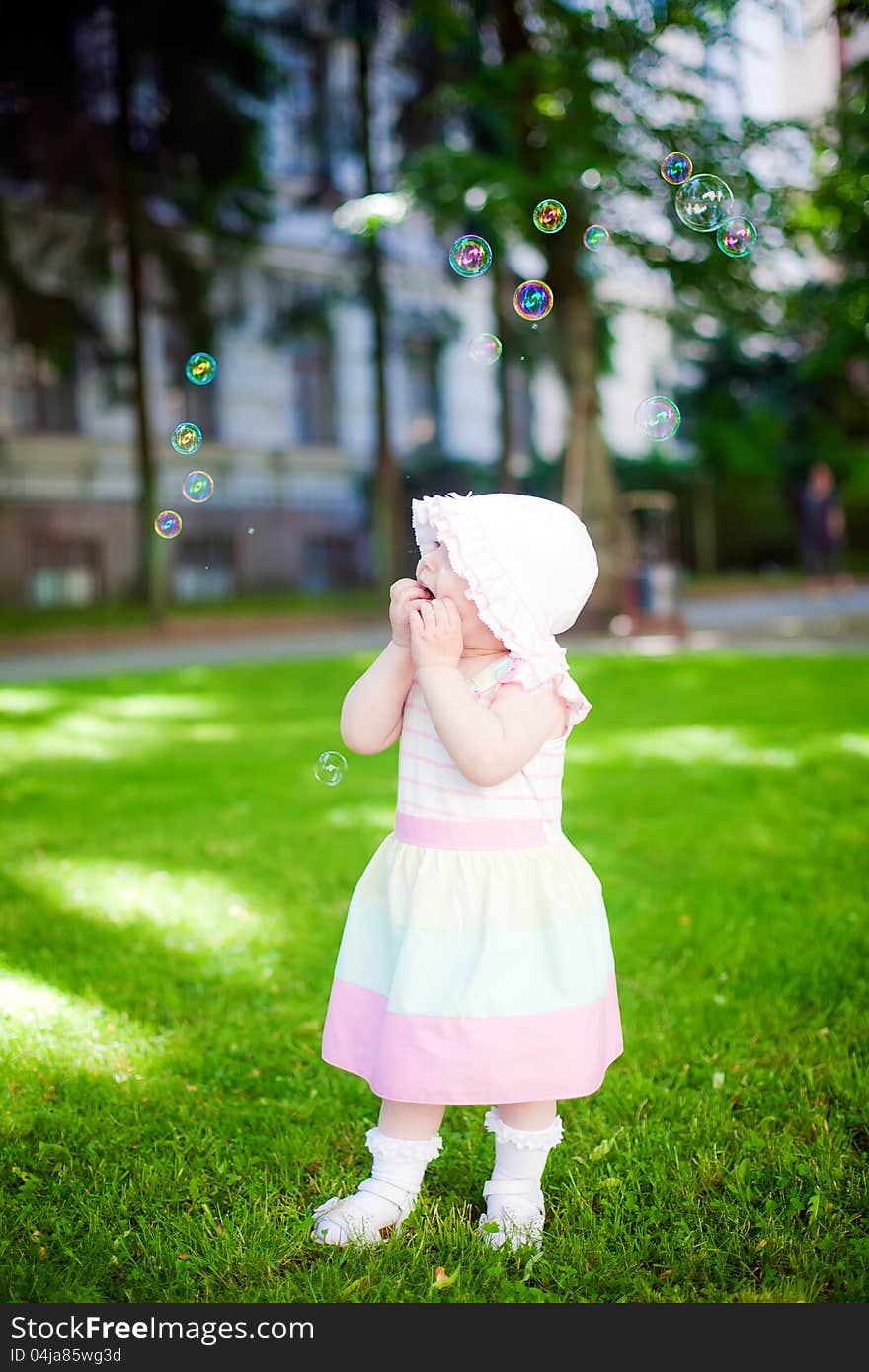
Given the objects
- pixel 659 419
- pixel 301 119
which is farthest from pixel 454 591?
pixel 301 119

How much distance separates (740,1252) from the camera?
2322mm

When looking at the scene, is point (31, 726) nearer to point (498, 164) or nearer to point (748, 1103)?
point (748, 1103)

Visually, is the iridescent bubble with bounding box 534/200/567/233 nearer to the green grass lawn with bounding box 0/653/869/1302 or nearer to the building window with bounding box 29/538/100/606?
the green grass lawn with bounding box 0/653/869/1302

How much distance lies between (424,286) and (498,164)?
319 inches

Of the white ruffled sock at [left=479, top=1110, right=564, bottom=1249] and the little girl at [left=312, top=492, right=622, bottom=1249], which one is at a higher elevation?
the little girl at [left=312, top=492, right=622, bottom=1249]

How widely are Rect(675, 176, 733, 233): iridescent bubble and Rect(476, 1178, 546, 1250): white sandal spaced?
10.2 ft

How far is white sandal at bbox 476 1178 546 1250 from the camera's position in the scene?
2.36 metres

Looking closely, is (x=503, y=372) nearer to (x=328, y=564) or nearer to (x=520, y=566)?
(x=328, y=564)

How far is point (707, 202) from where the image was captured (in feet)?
13.9

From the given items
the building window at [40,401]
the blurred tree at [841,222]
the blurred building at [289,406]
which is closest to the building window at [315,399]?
the blurred building at [289,406]

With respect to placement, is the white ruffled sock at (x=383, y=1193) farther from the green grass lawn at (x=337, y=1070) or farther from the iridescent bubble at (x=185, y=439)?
the iridescent bubble at (x=185, y=439)

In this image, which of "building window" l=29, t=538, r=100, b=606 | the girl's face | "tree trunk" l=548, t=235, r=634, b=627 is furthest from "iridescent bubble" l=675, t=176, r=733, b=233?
"building window" l=29, t=538, r=100, b=606

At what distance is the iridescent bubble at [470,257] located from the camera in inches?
148

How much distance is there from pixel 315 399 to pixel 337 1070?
21237mm
